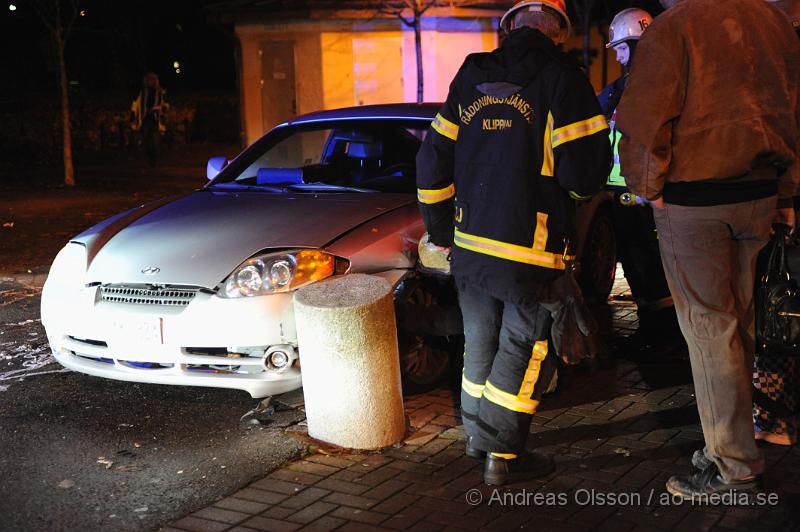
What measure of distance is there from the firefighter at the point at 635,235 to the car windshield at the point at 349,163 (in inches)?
46.8

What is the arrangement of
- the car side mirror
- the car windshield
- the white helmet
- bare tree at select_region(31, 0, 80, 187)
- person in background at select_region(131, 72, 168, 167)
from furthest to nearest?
person in background at select_region(131, 72, 168, 167), bare tree at select_region(31, 0, 80, 187), the car side mirror, the white helmet, the car windshield

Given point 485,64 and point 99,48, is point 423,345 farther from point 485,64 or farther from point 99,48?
point 99,48

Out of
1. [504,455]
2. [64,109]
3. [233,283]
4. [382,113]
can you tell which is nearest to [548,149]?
[504,455]

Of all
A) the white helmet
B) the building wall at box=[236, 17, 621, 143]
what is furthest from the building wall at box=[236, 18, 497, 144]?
the white helmet

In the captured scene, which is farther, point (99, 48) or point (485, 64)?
point (99, 48)

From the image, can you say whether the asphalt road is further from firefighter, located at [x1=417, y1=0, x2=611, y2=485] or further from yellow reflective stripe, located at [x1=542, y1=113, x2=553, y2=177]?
yellow reflective stripe, located at [x1=542, y1=113, x2=553, y2=177]

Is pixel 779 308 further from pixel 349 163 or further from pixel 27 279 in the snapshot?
pixel 27 279

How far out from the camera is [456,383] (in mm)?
5605

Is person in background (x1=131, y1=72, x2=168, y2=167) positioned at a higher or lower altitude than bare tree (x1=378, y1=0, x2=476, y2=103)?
lower

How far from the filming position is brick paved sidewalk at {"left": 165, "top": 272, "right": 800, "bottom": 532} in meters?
3.87

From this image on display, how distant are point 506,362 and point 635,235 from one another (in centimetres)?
226

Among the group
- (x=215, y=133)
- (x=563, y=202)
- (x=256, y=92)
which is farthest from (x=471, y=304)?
(x=215, y=133)

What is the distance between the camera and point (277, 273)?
498 cm

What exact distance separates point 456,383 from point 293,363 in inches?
42.5
